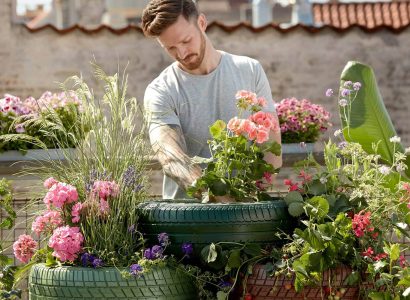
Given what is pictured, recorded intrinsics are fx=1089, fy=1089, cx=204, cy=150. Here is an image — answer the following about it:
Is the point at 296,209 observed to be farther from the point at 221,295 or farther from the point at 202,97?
the point at 202,97

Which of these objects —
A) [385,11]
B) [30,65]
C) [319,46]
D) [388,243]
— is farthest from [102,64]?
[385,11]

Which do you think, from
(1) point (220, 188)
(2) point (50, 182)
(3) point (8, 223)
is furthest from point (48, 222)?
(3) point (8, 223)

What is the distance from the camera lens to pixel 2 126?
25.9 ft

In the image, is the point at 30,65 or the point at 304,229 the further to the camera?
the point at 30,65

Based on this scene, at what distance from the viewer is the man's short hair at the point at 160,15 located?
436 centimetres

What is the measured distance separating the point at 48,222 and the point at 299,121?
5.48 meters

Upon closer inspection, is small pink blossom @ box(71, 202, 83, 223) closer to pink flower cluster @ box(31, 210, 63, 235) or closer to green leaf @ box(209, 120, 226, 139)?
pink flower cluster @ box(31, 210, 63, 235)

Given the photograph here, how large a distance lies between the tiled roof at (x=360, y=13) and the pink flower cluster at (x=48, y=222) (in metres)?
19.3

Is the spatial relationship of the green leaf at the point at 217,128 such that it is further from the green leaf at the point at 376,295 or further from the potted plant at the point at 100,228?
the green leaf at the point at 376,295

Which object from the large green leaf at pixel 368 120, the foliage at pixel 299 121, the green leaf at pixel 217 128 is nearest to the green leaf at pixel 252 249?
the green leaf at pixel 217 128

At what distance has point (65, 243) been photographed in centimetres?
361

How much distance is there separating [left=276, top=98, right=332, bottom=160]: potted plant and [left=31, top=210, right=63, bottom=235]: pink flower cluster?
16.6 ft

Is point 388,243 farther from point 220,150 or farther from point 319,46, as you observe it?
point 319,46

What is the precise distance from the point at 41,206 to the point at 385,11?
21.5m
